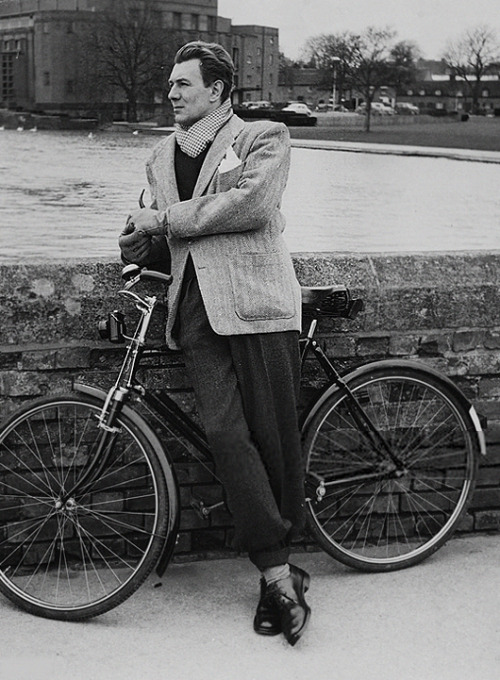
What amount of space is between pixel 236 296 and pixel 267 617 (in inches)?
39.0

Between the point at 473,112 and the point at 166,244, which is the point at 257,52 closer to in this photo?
the point at 473,112

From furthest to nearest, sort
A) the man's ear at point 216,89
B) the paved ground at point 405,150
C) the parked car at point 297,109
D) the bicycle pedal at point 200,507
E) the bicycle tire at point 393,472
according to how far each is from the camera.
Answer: the parked car at point 297,109
the paved ground at point 405,150
the bicycle tire at point 393,472
the bicycle pedal at point 200,507
the man's ear at point 216,89

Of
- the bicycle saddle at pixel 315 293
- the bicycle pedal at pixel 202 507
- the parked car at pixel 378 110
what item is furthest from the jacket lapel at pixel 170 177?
the parked car at pixel 378 110

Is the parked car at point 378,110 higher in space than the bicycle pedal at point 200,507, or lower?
lower

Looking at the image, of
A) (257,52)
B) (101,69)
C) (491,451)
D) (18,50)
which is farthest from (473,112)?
(491,451)

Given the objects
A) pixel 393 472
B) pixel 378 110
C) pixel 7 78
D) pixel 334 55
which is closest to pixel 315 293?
pixel 393 472

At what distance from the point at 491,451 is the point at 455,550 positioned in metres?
0.40

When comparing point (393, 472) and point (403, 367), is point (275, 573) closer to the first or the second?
point (393, 472)

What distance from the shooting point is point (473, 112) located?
378 ft

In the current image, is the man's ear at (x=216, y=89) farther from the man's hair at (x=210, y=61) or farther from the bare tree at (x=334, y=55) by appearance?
the bare tree at (x=334, y=55)

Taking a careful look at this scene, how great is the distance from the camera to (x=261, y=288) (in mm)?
3480

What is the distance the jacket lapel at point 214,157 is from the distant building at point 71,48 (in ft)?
296

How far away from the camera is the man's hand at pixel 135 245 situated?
11.7ft

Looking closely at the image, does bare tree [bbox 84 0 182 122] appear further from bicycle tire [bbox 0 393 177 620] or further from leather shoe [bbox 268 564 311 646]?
leather shoe [bbox 268 564 311 646]
